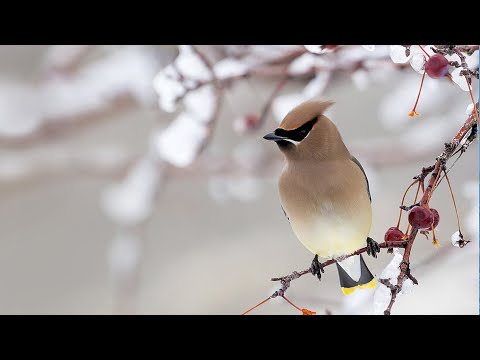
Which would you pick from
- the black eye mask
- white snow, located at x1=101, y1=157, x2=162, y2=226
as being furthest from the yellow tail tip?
white snow, located at x1=101, y1=157, x2=162, y2=226

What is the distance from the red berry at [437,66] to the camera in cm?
116

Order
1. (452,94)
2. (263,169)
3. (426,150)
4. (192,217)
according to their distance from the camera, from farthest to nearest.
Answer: (192,217) < (263,169) < (426,150) < (452,94)

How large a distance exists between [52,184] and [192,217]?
0.50 m

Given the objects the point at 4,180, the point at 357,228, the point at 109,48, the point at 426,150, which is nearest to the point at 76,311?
the point at 4,180

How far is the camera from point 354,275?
1482 mm

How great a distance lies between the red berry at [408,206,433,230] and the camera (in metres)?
1.08

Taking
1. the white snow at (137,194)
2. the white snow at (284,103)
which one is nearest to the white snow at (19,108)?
the white snow at (137,194)

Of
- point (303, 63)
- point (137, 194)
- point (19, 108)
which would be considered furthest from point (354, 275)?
point (19, 108)

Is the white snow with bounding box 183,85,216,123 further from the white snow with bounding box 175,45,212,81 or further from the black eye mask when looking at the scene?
the black eye mask

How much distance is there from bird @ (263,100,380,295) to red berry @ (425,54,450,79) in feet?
0.93

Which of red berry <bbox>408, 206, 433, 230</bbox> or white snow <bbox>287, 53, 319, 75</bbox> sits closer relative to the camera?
red berry <bbox>408, 206, 433, 230</bbox>
